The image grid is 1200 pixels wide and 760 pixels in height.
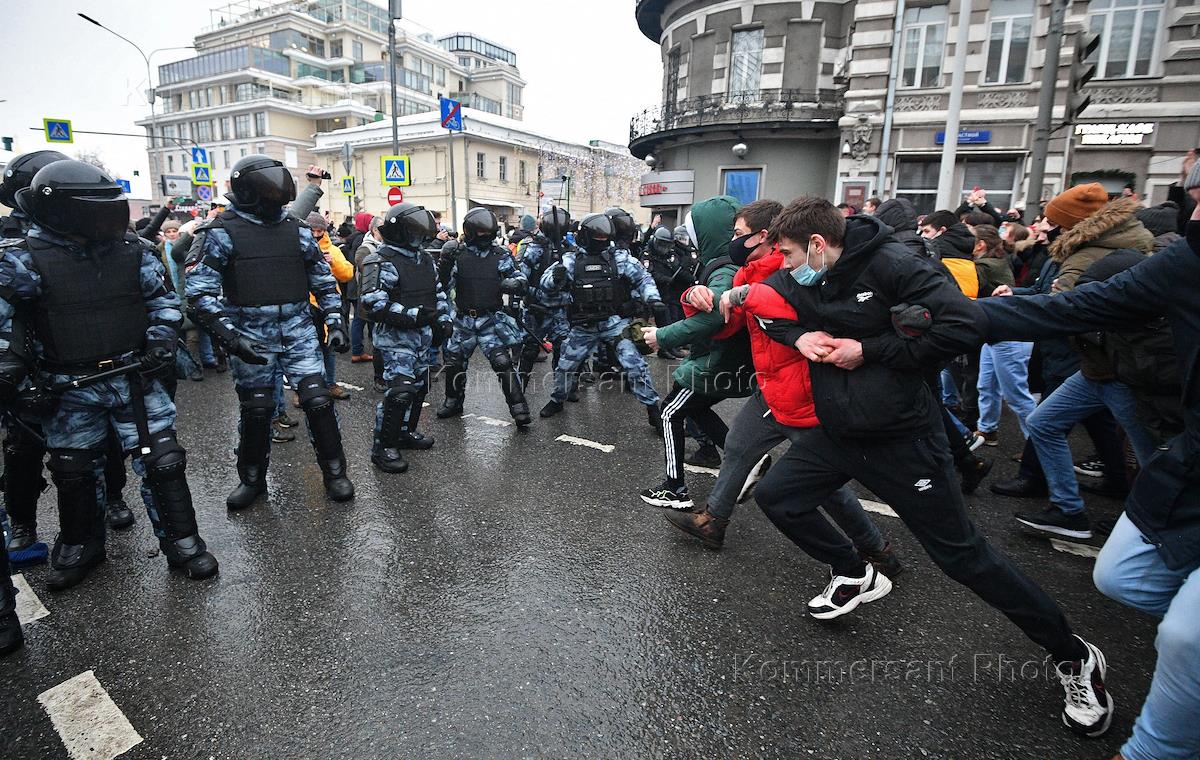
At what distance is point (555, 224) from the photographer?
7363 millimetres

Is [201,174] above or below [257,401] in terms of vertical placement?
above

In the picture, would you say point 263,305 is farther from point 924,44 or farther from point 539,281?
point 924,44

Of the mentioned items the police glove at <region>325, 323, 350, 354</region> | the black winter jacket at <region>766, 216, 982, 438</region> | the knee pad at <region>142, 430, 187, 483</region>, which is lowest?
the knee pad at <region>142, 430, 187, 483</region>

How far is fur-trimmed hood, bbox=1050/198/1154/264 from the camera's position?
342 centimetres

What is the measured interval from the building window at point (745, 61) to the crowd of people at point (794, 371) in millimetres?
17930

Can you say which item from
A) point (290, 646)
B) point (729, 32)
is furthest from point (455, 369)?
point (729, 32)

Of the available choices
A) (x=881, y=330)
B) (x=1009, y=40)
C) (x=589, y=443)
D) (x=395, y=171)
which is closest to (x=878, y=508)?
(x=881, y=330)

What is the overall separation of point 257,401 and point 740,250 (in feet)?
10.7

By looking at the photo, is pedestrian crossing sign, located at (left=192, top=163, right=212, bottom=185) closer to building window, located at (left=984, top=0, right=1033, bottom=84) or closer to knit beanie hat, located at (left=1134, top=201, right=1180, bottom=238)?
knit beanie hat, located at (left=1134, top=201, right=1180, bottom=238)

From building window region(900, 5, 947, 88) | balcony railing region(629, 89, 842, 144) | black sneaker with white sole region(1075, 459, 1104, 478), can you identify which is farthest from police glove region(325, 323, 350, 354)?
balcony railing region(629, 89, 842, 144)

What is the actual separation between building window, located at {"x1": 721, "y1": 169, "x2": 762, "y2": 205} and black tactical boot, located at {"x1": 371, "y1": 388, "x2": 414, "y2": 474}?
18563 mm

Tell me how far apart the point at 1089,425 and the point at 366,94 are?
68320 mm

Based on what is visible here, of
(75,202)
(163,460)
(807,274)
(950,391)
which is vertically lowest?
(950,391)

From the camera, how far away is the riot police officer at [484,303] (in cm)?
629
